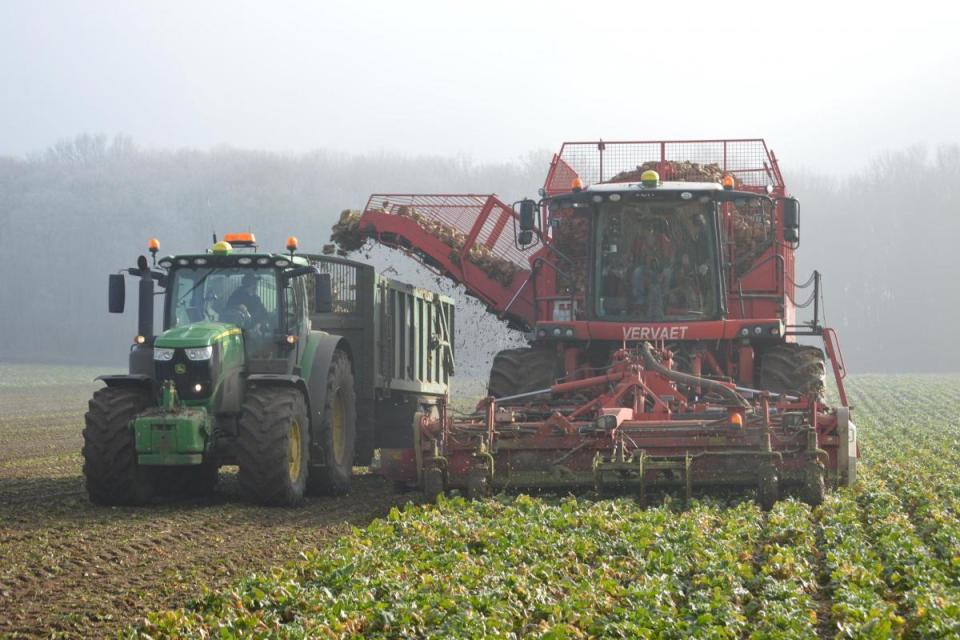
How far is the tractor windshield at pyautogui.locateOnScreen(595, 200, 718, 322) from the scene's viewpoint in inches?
569

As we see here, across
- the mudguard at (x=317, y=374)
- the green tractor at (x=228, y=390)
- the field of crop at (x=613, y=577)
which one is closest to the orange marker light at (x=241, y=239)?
the green tractor at (x=228, y=390)

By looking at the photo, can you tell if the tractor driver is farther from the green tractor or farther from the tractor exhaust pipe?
the tractor exhaust pipe

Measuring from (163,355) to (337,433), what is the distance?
2434 mm

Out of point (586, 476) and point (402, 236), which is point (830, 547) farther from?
point (402, 236)

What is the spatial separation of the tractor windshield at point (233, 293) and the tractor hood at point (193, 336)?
45 cm

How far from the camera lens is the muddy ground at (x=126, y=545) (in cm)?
784

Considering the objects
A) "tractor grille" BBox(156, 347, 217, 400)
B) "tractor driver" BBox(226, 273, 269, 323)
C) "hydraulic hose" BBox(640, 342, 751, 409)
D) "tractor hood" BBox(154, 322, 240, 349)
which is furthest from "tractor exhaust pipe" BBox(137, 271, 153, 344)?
"hydraulic hose" BBox(640, 342, 751, 409)

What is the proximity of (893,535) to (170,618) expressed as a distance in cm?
524

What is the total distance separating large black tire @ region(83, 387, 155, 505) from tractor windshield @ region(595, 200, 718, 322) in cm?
509

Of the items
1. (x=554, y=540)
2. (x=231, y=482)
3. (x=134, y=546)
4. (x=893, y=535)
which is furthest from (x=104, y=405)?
(x=893, y=535)

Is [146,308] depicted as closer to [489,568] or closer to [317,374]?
[317,374]

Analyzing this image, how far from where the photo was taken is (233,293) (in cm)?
1340

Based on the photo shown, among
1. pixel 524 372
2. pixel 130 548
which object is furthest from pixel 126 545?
pixel 524 372

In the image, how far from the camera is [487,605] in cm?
729
